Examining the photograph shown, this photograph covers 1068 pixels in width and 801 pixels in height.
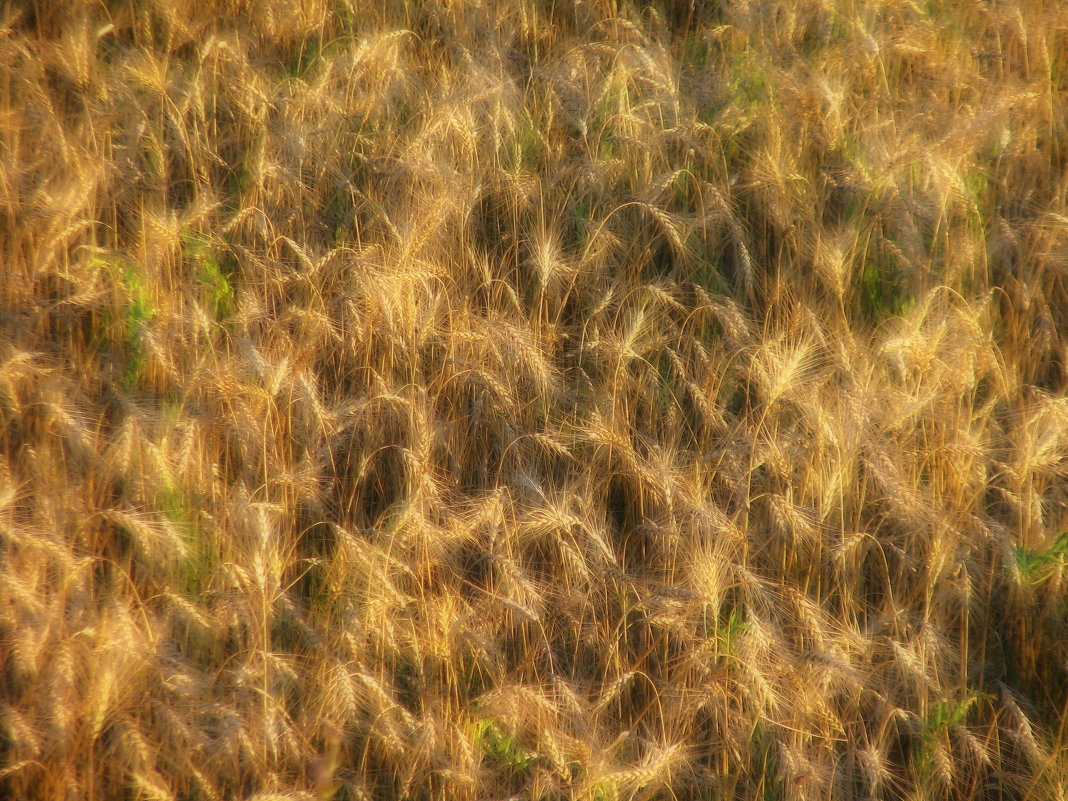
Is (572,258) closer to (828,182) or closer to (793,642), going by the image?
(828,182)

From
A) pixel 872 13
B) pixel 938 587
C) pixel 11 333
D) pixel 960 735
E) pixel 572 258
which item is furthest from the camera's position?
pixel 872 13

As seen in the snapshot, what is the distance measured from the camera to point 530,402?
2.42 metres

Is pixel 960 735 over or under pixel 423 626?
under

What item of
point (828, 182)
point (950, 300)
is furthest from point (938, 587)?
point (828, 182)

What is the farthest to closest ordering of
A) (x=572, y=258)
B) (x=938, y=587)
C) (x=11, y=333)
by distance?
(x=572, y=258) < (x=11, y=333) < (x=938, y=587)

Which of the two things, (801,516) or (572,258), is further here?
(572,258)

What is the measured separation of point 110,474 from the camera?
7.13 feet

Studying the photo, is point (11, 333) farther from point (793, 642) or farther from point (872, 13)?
point (872, 13)

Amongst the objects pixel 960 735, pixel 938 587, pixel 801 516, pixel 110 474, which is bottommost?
pixel 960 735

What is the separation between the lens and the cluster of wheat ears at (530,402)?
6.48 feet

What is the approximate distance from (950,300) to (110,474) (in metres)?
2.46

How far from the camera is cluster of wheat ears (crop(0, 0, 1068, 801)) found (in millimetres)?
1974

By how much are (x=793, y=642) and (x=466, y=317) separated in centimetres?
123

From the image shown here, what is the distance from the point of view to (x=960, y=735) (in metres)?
2.05
